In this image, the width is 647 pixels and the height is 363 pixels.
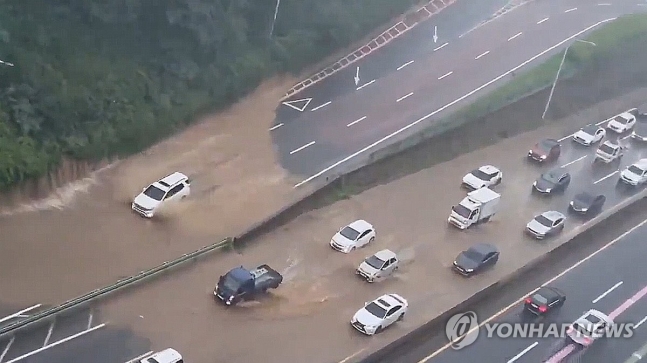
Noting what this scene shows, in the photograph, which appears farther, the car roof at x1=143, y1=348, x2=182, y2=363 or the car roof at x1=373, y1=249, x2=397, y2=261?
the car roof at x1=373, y1=249, x2=397, y2=261

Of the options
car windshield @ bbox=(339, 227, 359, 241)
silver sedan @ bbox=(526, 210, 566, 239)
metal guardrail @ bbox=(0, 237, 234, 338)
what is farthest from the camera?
silver sedan @ bbox=(526, 210, 566, 239)

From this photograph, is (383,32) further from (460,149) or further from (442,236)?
(442,236)

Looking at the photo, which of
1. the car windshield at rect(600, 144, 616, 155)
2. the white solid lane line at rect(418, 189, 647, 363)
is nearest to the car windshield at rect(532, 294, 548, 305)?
the white solid lane line at rect(418, 189, 647, 363)

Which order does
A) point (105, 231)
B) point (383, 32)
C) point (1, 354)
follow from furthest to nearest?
point (383, 32), point (105, 231), point (1, 354)

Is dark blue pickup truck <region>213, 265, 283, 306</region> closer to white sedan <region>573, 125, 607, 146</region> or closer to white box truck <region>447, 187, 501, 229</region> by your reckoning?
white box truck <region>447, 187, 501, 229</region>

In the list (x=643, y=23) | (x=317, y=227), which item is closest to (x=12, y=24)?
(x=317, y=227)

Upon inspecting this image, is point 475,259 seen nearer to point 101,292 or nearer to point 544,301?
point 544,301

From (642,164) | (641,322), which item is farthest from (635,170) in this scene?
(641,322)
